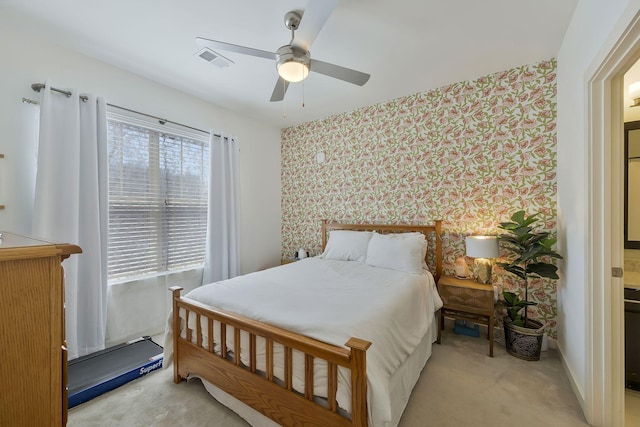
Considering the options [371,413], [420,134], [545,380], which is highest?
[420,134]

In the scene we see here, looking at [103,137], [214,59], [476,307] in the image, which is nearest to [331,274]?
[476,307]

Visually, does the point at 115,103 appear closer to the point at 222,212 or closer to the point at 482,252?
the point at 222,212

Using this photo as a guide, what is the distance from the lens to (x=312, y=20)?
149 centimetres

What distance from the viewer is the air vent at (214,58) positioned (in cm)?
221

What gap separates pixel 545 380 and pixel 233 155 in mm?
3715

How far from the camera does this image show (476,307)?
234 centimetres

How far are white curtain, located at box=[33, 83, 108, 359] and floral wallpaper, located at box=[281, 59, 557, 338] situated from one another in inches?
95.7

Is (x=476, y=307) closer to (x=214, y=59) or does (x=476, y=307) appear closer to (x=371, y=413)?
(x=371, y=413)

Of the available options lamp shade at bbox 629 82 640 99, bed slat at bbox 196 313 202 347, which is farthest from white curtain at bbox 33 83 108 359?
lamp shade at bbox 629 82 640 99

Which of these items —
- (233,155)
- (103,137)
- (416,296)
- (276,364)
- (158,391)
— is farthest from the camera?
(233,155)

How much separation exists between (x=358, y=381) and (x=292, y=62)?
6.00 ft

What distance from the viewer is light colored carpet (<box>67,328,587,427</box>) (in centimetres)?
159

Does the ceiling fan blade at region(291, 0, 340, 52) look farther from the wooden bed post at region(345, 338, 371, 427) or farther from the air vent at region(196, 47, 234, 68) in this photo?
the wooden bed post at region(345, 338, 371, 427)

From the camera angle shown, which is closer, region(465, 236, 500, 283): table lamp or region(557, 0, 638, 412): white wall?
region(557, 0, 638, 412): white wall
